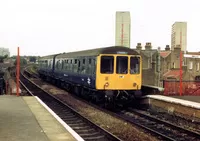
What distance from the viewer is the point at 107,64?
1608 centimetres

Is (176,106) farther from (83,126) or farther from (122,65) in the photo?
(83,126)

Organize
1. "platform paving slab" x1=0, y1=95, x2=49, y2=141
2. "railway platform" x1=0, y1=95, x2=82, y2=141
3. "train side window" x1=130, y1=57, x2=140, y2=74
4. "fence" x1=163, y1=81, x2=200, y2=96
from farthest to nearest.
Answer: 1. "fence" x1=163, y1=81, x2=200, y2=96
2. "train side window" x1=130, y1=57, x2=140, y2=74
3. "railway platform" x1=0, y1=95, x2=82, y2=141
4. "platform paving slab" x1=0, y1=95, x2=49, y2=141

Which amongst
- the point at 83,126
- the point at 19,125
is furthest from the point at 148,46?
the point at 19,125

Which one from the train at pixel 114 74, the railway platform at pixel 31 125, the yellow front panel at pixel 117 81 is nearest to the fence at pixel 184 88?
the train at pixel 114 74

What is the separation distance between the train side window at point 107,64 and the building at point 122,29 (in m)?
11.7

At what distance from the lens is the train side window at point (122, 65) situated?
53.2ft

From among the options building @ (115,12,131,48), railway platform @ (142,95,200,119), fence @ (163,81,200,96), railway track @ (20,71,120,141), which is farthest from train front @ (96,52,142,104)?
building @ (115,12,131,48)

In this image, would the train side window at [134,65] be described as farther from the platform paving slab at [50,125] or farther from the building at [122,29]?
the building at [122,29]

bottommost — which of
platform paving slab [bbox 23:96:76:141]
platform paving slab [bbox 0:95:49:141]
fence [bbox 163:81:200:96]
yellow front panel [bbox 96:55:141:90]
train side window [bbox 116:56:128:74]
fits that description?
platform paving slab [bbox 23:96:76:141]

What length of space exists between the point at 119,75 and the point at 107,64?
0.78 metres

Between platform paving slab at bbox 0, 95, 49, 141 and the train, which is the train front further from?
platform paving slab at bbox 0, 95, 49, 141

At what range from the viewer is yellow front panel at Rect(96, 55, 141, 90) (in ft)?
52.3

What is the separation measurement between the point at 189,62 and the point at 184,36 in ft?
68.7

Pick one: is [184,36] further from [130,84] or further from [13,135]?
[13,135]
